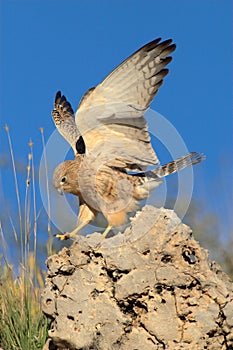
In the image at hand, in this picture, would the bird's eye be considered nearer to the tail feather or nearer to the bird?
the bird

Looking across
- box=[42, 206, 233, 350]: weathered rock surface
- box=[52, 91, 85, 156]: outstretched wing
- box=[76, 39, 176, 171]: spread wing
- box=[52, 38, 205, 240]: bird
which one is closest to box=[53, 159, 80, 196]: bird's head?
box=[52, 38, 205, 240]: bird

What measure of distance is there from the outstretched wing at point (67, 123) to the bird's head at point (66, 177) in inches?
6.3

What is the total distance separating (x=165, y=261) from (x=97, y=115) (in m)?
1.79

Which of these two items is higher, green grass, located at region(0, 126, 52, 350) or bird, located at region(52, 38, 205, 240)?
bird, located at region(52, 38, 205, 240)

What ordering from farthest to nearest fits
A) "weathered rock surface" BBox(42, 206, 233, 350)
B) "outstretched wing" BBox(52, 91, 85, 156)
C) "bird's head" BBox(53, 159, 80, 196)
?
"outstretched wing" BBox(52, 91, 85, 156), "bird's head" BBox(53, 159, 80, 196), "weathered rock surface" BBox(42, 206, 233, 350)

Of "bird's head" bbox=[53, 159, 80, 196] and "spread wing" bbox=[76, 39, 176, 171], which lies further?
"bird's head" bbox=[53, 159, 80, 196]

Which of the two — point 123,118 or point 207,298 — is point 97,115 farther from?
point 207,298

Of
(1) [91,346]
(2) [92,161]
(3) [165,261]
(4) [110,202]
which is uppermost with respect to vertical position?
(2) [92,161]

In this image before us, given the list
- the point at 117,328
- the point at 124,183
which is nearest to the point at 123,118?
the point at 124,183

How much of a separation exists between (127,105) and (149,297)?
1961 mm

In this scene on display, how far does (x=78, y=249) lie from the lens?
4707mm

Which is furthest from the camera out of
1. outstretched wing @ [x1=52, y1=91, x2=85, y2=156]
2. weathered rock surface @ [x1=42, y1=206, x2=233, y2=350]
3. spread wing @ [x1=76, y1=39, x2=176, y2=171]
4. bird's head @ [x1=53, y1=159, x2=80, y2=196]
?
outstretched wing @ [x1=52, y1=91, x2=85, y2=156]

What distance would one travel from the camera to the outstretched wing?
645 cm

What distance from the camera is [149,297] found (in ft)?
15.0
